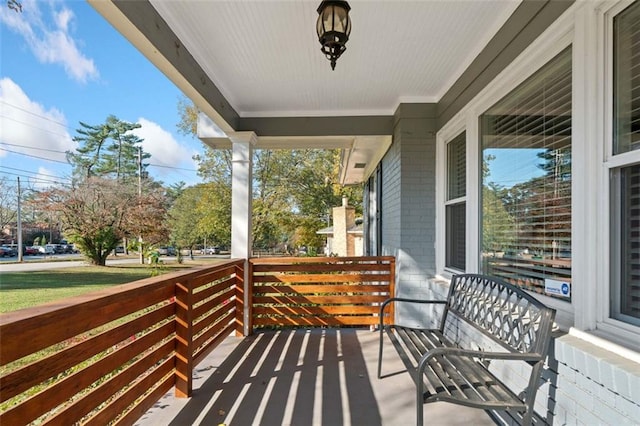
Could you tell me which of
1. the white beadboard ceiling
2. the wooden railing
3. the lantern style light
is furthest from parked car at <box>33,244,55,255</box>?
the lantern style light

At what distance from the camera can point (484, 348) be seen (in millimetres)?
2193

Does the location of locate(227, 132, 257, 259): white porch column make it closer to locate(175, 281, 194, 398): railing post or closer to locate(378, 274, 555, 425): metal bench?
locate(175, 281, 194, 398): railing post

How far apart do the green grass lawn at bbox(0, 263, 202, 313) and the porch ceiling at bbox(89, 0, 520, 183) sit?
19.7 feet

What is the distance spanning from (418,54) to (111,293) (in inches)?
109

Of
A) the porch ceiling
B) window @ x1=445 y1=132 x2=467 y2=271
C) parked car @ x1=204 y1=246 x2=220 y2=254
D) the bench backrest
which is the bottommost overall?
parked car @ x1=204 y1=246 x2=220 y2=254

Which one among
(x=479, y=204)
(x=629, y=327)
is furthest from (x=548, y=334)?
(x=479, y=204)

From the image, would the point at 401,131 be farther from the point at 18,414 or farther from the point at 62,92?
the point at 62,92

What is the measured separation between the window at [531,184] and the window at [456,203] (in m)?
0.44

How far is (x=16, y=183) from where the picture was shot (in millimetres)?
13875

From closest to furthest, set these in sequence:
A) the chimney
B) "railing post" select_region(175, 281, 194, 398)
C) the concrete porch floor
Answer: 1. the concrete porch floor
2. "railing post" select_region(175, 281, 194, 398)
3. the chimney

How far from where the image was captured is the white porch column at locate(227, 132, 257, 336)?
3.95 m

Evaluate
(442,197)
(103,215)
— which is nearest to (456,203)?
(442,197)

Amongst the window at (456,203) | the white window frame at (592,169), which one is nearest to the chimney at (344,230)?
the window at (456,203)

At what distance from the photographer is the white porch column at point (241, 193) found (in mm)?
3947
